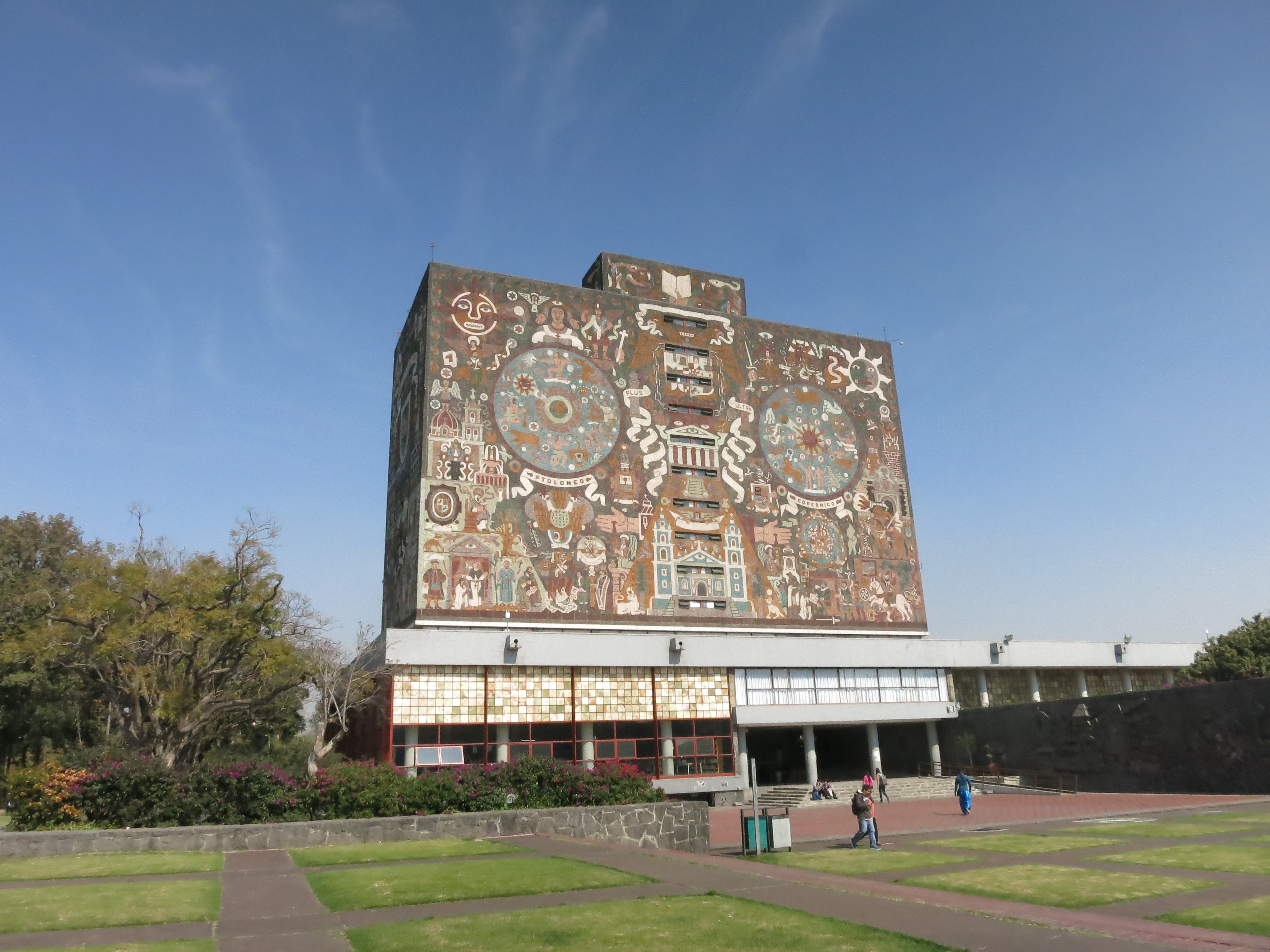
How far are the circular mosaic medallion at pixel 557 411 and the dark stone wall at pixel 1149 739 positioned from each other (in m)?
24.4

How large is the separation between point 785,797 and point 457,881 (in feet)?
98.5

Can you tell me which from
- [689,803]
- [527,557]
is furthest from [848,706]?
[689,803]

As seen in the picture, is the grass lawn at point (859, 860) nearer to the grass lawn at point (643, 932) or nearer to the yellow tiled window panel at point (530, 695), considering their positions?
the grass lawn at point (643, 932)

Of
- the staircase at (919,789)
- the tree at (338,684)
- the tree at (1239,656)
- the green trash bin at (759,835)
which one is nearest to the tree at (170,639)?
the tree at (338,684)

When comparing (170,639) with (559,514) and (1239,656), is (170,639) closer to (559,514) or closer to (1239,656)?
(559,514)

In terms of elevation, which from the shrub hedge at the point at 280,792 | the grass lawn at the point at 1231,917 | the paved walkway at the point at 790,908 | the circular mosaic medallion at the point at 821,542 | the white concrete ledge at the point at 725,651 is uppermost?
the circular mosaic medallion at the point at 821,542

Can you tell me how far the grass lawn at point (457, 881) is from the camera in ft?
39.1

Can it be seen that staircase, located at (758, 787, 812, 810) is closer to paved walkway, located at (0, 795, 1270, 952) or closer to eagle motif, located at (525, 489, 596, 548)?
eagle motif, located at (525, 489, 596, 548)

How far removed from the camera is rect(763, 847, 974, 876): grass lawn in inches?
615

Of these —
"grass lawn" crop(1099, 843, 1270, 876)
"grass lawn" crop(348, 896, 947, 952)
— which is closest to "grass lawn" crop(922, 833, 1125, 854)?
"grass lawn" crop(1099, 843, 1270, 876)

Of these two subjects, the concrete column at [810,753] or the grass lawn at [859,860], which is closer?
the grass lawn at [859,860]

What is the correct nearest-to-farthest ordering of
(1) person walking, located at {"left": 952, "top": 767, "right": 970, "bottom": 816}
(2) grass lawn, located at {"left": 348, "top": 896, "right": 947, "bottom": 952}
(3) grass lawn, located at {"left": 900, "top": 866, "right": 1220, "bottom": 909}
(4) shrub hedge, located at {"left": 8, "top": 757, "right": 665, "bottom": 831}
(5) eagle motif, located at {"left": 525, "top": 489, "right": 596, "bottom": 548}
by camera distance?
(2) grass lawn, located at {"left": 348, "top": 896, "right": 947, "bottom": 952} → (3) grass lawn, located at {"left": 900, "top": 866, "right": 1220, "bottom": 909} → (4) shrub hedge, located at {"left": 8, "top": 757, "right": 665, "bottom": 831} → (1) person walking, located at {"left": 952, "top": 767, "right": 970, "bottom": 816} → (5) eagle motif, located at {"left": 525, "top": 489, "right": 596, "bottom": 548}

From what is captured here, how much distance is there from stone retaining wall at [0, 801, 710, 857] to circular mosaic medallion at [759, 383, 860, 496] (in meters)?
28.2

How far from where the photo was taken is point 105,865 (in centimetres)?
1524
